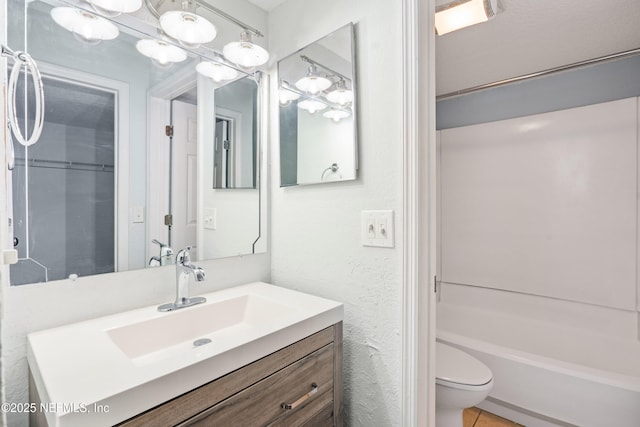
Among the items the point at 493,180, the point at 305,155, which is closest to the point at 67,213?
the point at 305,155

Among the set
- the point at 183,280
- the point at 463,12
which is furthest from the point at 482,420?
the point at 463,12

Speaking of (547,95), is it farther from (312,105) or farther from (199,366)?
(199,366)

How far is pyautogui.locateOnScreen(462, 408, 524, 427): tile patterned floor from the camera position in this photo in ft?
5.81

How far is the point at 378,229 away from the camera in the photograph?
114 centimetres

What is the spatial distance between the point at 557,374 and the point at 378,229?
1364 millimetres

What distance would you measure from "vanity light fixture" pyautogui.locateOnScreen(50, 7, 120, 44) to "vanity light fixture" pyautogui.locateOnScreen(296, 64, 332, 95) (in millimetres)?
714

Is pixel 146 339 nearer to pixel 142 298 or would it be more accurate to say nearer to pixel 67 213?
pixel 142 298

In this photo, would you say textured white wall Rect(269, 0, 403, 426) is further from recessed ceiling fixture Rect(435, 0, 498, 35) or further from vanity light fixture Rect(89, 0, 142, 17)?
vanity light fixture Rect(89, 0, 142, 17)

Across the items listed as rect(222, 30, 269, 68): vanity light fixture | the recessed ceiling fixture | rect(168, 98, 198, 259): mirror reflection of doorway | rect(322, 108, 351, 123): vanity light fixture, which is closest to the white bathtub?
rect(322, 108, 351, 123): vanity light fixture

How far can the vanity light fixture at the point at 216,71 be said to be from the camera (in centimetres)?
131

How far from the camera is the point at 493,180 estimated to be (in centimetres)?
248

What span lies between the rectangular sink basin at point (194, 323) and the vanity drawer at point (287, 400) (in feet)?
0.57

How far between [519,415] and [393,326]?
1.31 meters

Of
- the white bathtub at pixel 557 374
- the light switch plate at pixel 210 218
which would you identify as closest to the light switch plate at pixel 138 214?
the light switch plate at pixel 210 218
